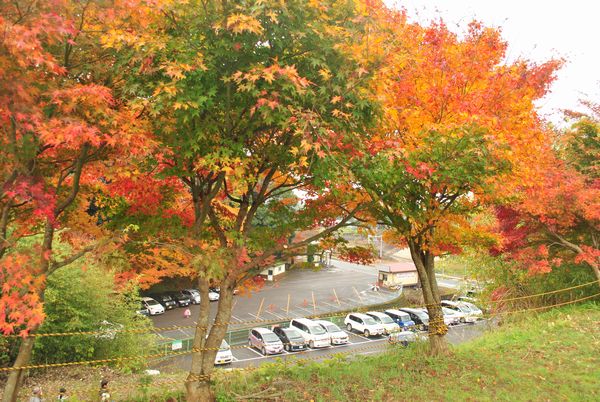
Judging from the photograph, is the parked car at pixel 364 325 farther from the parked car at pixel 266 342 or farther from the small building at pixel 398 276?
the small building at pixel 398 276

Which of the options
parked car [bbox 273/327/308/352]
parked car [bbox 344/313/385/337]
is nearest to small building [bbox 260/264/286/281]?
parked car [bbox 344/313/385/337]

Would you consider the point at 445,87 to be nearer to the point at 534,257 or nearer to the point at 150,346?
the point at 534,257

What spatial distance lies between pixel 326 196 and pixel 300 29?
3391mm

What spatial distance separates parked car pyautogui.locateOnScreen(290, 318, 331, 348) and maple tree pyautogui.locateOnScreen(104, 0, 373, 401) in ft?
49.3

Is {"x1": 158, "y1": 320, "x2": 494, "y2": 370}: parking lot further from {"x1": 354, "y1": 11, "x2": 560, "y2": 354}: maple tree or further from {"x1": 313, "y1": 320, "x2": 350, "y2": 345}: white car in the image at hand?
{"x1": 354, "y1": 11, "x2": 560, "y2": 354}: maple tree

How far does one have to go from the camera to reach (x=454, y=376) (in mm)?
7539

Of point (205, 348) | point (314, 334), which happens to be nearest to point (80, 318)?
point (205, 348)

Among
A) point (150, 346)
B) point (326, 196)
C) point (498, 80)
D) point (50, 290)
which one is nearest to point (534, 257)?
point (498, 80)

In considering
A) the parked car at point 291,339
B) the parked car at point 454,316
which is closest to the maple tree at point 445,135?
the parked car at point 291,339

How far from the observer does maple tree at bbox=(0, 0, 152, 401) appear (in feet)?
12.9

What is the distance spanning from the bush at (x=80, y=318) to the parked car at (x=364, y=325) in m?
13.1

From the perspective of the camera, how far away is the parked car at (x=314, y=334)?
20.5m

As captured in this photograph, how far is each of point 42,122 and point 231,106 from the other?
2.30m

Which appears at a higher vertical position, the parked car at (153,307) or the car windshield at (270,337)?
the parked car at (153,307)
